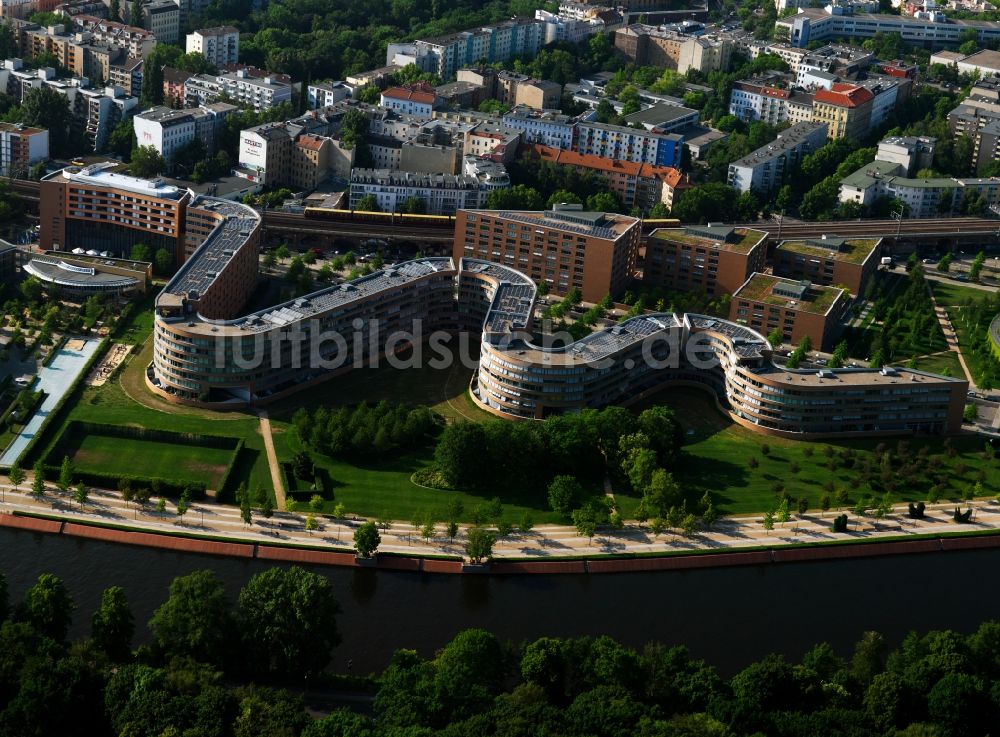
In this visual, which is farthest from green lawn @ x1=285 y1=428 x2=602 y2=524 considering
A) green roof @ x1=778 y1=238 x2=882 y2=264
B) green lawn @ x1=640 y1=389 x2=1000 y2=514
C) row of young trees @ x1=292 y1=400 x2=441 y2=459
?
green roof @ x1=778 y1=238 x2=882 y2=264

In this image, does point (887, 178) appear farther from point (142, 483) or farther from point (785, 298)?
point (142, 483)

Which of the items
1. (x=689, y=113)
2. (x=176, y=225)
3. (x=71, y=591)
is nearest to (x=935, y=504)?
(x=71, y=591)

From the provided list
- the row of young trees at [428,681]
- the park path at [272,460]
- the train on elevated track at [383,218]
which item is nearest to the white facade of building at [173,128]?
the train on elevated track at [383,218]

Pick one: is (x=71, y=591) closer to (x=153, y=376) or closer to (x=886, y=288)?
(x=153, y=376)

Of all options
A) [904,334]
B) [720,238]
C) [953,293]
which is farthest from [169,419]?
[953,293]

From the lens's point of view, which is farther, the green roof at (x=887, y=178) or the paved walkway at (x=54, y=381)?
the green roof at (x=887, y=178)

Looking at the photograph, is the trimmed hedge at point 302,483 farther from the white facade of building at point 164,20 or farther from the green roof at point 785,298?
the white facade of building at point 164,20
